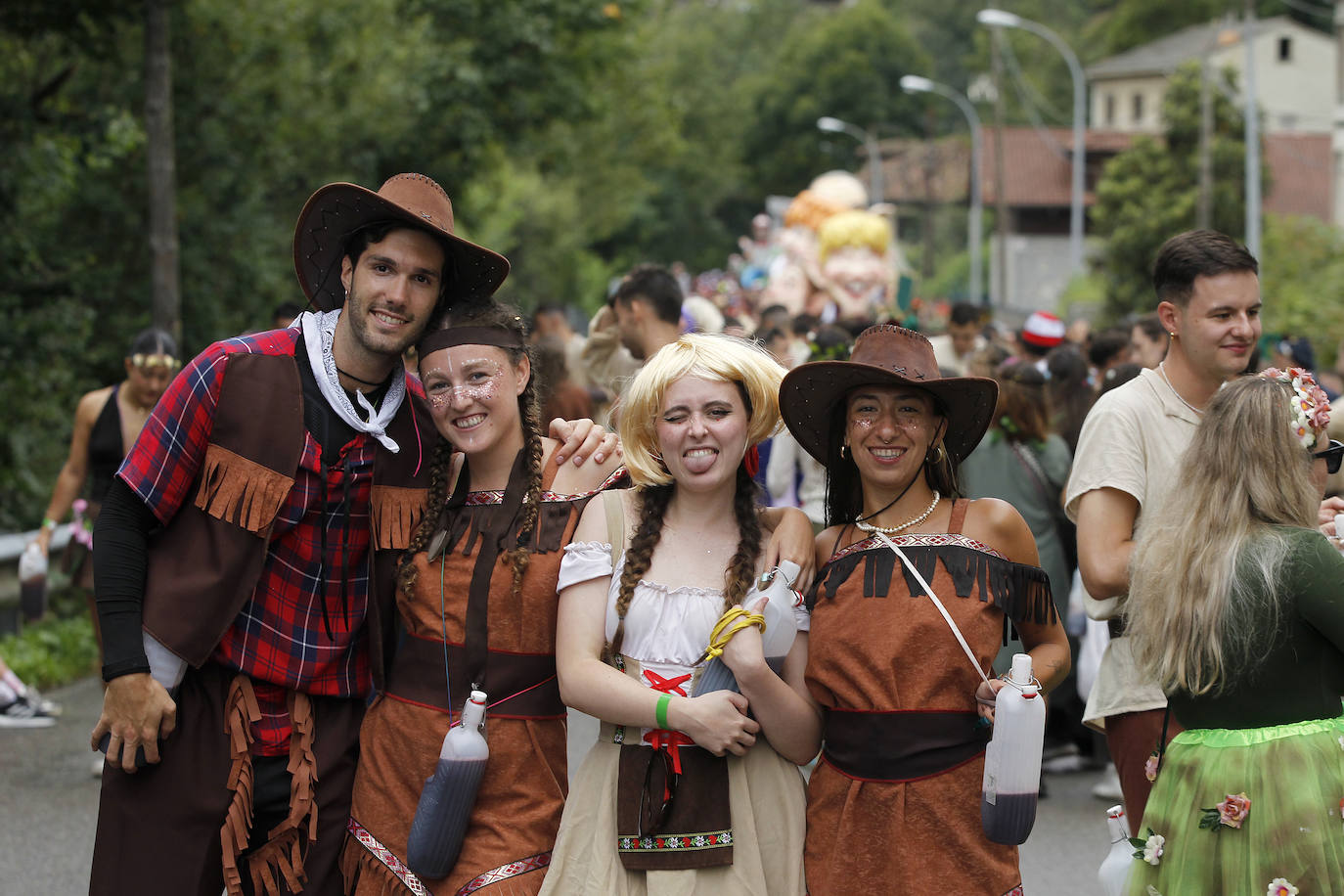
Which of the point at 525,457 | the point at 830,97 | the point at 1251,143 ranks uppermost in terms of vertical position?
the point at 830,97

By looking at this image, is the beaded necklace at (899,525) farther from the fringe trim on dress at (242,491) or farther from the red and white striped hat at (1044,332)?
the red and white striped hat at (1044,332)

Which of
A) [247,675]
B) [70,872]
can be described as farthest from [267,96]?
[247,675]

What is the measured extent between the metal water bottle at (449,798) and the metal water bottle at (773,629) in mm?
516

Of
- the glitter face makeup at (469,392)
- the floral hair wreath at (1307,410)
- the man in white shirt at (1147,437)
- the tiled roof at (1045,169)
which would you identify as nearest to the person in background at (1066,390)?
the man in white shirt at (1147,437)

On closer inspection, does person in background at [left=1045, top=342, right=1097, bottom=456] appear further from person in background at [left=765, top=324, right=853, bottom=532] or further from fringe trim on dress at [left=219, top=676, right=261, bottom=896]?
fringe trim on dress at [left=219, top=676, right=261, bottom=896]

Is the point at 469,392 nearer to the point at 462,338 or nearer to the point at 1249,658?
the point at 462,338

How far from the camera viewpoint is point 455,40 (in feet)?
61.1

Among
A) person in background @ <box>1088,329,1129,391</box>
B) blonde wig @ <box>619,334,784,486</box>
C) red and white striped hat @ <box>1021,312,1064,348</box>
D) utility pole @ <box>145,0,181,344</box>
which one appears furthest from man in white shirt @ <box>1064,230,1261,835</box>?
utility pole @ <box>145,0,181,344</box>

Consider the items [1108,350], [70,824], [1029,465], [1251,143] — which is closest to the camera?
[70,824]

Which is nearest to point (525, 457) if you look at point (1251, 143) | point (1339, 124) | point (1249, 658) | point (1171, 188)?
point (1249, 658)

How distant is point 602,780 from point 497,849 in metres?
0.30

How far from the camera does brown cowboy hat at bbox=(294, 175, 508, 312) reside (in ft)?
12.1

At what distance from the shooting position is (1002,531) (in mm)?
3422

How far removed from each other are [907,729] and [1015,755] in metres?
0.29
